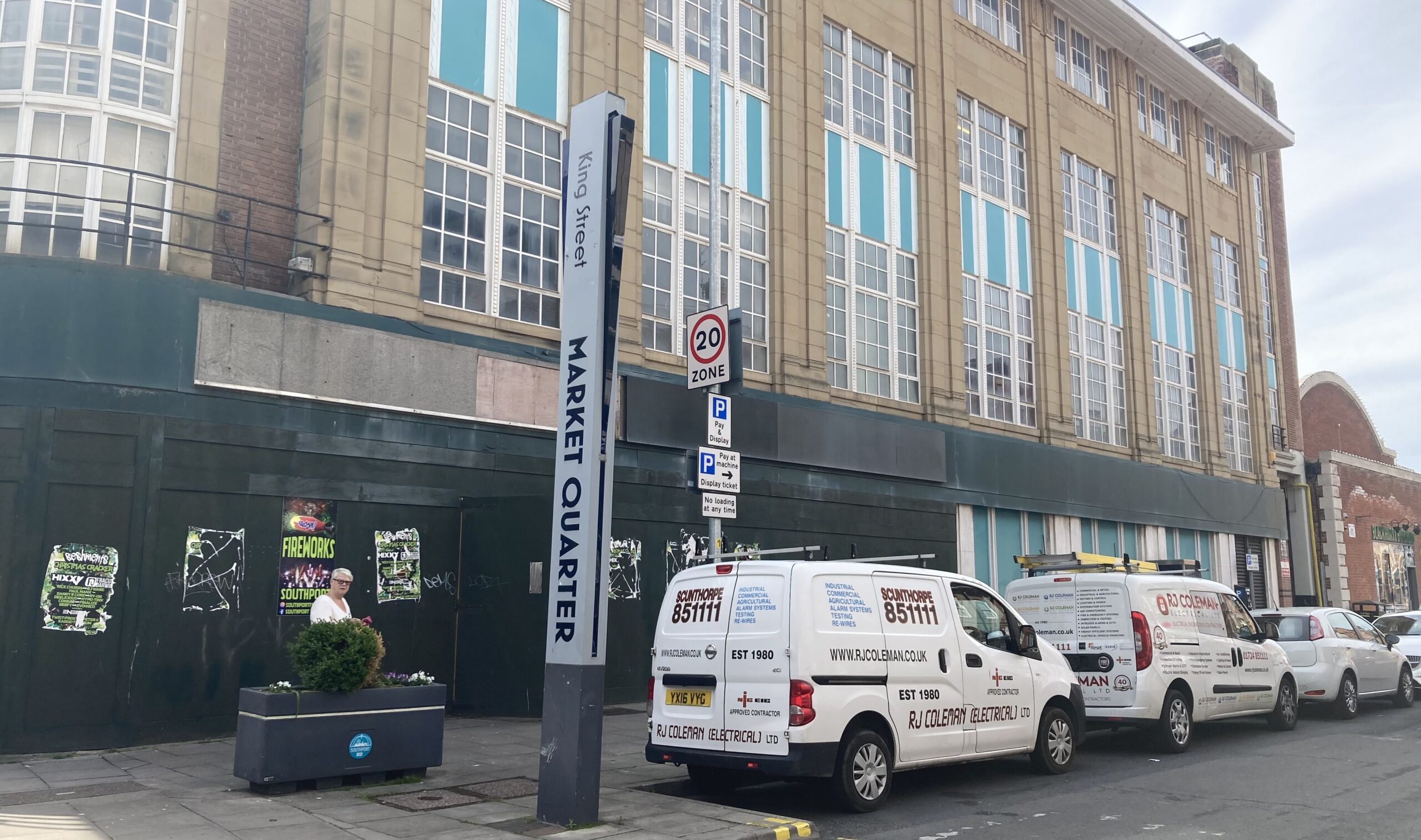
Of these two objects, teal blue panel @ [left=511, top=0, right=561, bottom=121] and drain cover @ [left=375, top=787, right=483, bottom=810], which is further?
teal blue panel @ [left=511, top=0, right=561, bottom=121]

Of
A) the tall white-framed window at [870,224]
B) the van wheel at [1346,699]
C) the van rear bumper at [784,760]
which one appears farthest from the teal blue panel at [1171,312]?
the van rear bumper at [784,760]

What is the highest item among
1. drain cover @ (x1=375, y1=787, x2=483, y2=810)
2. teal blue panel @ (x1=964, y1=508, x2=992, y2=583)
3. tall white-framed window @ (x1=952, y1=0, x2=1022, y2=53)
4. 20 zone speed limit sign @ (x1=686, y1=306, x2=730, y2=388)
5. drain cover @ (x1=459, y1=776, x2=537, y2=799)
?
tall white-framed window @ (x1=952, y1=0, x2=1022, y2=53)

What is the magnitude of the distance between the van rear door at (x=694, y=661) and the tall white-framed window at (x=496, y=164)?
6.97 m

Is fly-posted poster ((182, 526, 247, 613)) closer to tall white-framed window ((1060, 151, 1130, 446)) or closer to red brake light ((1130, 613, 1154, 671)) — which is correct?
red brake light ((1130, 613, 1154, 671))

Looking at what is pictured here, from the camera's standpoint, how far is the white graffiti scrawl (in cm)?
1556

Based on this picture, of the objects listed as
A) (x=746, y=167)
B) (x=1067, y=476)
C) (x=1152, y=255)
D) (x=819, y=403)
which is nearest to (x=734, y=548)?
(x=819, y=403)

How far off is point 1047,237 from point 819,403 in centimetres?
1037

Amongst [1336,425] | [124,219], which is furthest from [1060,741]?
[1336,425]

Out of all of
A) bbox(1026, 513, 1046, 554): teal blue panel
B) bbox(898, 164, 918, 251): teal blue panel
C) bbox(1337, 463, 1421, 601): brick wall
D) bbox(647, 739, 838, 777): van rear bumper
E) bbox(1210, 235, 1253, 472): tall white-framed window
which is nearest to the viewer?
bbox(647, 739, 838, 777): van rear bumper

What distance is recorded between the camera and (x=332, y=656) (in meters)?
9.05

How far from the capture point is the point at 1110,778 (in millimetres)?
10422

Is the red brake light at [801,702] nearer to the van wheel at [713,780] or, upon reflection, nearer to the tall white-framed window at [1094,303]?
the van wheel at [713,780]

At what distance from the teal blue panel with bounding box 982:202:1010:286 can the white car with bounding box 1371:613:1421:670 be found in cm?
1037

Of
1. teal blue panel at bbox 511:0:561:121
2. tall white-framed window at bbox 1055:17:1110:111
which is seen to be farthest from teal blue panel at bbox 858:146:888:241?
tall white-framed window at bbox 1055:17:1110:111
